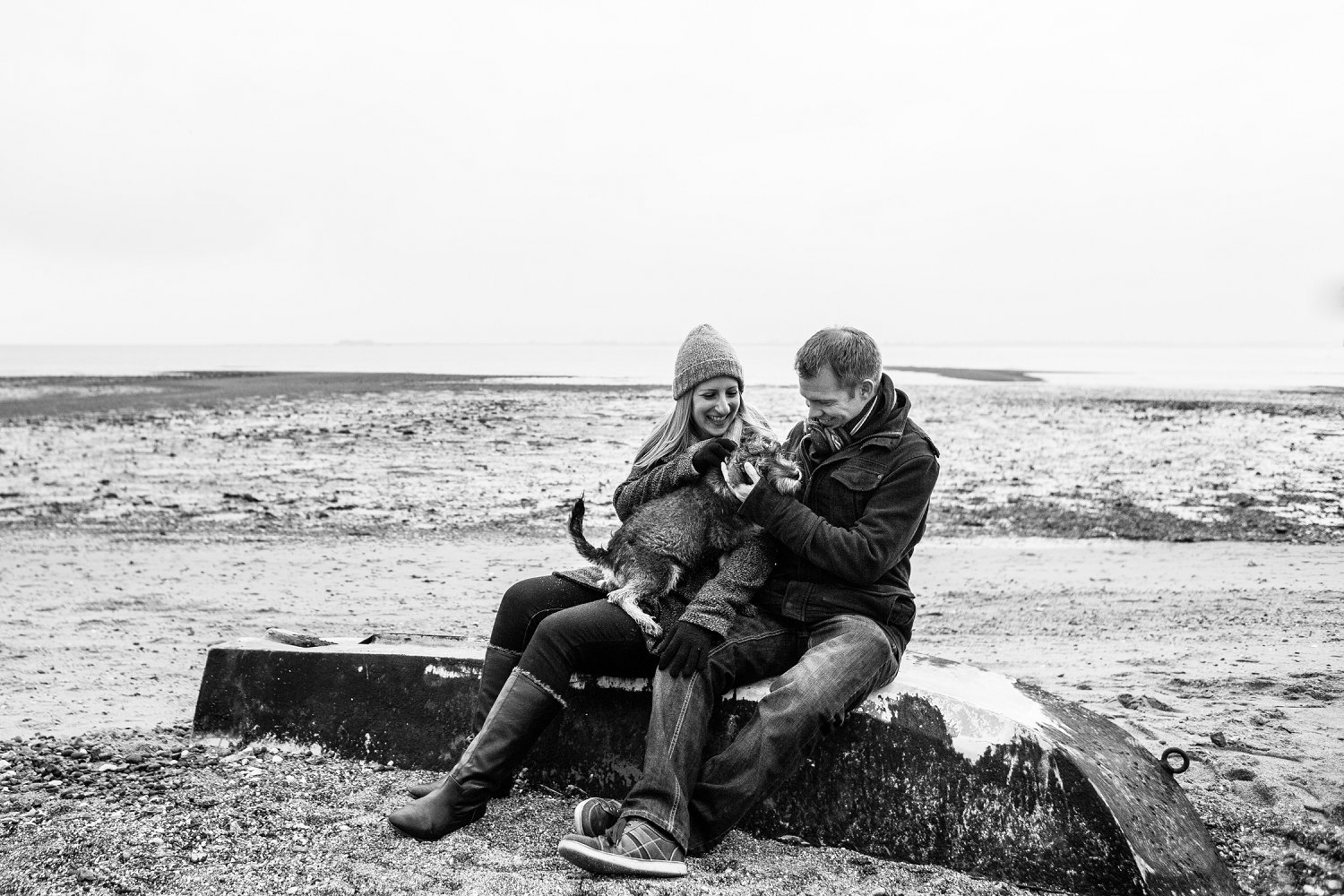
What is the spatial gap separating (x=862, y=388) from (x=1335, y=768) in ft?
7.78

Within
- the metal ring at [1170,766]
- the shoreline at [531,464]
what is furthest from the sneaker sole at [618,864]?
the shoreline at [531,464]

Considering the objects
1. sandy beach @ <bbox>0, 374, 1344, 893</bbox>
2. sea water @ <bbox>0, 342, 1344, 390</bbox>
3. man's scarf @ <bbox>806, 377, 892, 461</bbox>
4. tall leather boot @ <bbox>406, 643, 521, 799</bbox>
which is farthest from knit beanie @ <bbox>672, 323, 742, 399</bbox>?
sea water @ <bbox>0, 342, 1344, 390</bbox>

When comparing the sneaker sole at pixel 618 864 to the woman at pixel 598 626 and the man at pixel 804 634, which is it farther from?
the woman at pixel 598 626

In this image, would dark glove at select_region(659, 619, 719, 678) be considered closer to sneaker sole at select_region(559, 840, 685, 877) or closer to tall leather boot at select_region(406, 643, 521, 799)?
sneaker sole at select_region(559, 840, 685, 877)

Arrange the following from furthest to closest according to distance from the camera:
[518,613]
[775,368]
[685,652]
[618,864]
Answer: [775,368] → [518,613] → [685,652] → [618,864]

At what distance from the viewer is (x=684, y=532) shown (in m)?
3.75

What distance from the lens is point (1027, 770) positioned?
3.41 metres

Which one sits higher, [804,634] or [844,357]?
[844,357]

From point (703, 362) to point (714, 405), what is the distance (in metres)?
0.17

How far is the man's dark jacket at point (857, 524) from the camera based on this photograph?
348 cm

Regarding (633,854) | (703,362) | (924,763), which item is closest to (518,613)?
(633,854)

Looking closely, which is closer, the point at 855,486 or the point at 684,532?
the point at 855,486

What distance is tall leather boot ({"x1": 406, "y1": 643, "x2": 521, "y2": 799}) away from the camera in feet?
12.4

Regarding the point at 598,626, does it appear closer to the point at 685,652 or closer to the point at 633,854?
the point at 685,652
